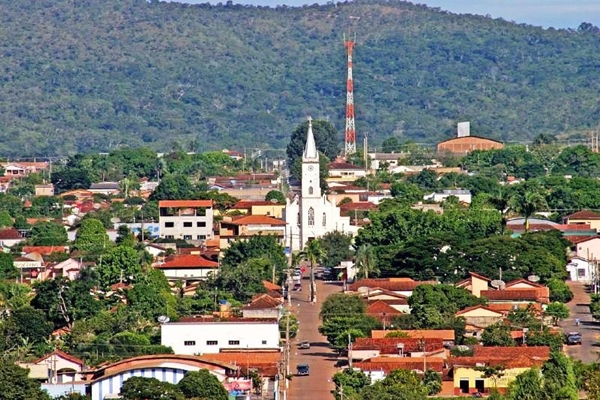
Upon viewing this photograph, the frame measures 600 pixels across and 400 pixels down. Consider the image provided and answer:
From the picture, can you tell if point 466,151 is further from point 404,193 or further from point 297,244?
point 297,244

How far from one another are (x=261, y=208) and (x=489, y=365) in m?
33.5

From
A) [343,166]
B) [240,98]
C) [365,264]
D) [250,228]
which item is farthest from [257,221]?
[240,98]

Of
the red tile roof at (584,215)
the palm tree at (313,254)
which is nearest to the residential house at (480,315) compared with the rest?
the palm tree at (313,254)

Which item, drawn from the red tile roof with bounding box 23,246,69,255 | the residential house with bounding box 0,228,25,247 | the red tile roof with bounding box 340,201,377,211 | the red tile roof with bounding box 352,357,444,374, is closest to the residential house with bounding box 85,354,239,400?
the red tile roof with bounding box 352,357,444,374

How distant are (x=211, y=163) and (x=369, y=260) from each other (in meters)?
51.8

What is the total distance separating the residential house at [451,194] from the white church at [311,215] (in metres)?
12.5

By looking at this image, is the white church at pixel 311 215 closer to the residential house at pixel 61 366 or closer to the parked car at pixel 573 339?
the parked car at pixel 573 339

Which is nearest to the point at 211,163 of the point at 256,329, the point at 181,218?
the point at 181,218

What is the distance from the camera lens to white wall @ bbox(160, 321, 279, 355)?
44125 mm

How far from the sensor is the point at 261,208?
7375 centimetres

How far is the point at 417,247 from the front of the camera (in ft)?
185

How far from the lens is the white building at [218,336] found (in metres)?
44.1

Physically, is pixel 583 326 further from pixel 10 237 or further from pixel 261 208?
pixel 10 237

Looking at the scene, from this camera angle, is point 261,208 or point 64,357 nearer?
point 64,357
